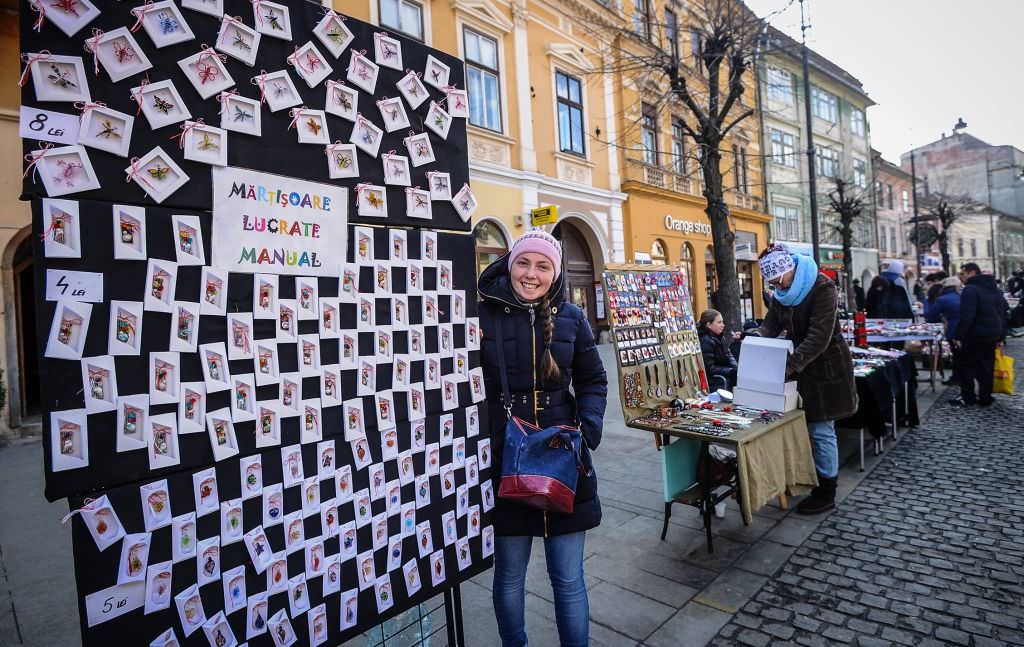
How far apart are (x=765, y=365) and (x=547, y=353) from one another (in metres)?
2.54

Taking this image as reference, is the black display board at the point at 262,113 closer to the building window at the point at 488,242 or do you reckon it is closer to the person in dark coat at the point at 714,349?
the person in dark coat at the point at 714,349

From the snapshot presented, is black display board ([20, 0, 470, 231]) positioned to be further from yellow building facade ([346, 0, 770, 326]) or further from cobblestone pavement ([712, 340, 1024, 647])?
yellow building facade ([346, 0, 770, 326])

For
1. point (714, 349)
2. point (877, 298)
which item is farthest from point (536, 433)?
point (877, 298)

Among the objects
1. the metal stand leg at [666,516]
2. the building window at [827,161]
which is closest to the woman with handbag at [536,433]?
the metal stand leg at [666,516]

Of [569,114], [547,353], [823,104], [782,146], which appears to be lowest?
[547,353]

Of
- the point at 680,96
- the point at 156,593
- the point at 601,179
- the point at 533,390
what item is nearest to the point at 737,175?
the point at 601,179

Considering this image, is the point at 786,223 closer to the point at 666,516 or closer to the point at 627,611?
the point at 666,516

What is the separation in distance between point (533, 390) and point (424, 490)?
608 mm

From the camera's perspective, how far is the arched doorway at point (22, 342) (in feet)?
23.3

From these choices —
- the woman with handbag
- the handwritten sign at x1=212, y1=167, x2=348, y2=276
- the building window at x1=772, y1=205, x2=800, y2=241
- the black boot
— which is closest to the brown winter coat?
the black boot

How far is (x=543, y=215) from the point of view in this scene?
36.7ft

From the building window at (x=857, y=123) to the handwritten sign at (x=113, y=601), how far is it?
37.2 meters

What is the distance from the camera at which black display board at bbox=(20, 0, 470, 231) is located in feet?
4.32

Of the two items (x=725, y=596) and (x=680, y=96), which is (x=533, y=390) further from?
(x=680, y=96)
